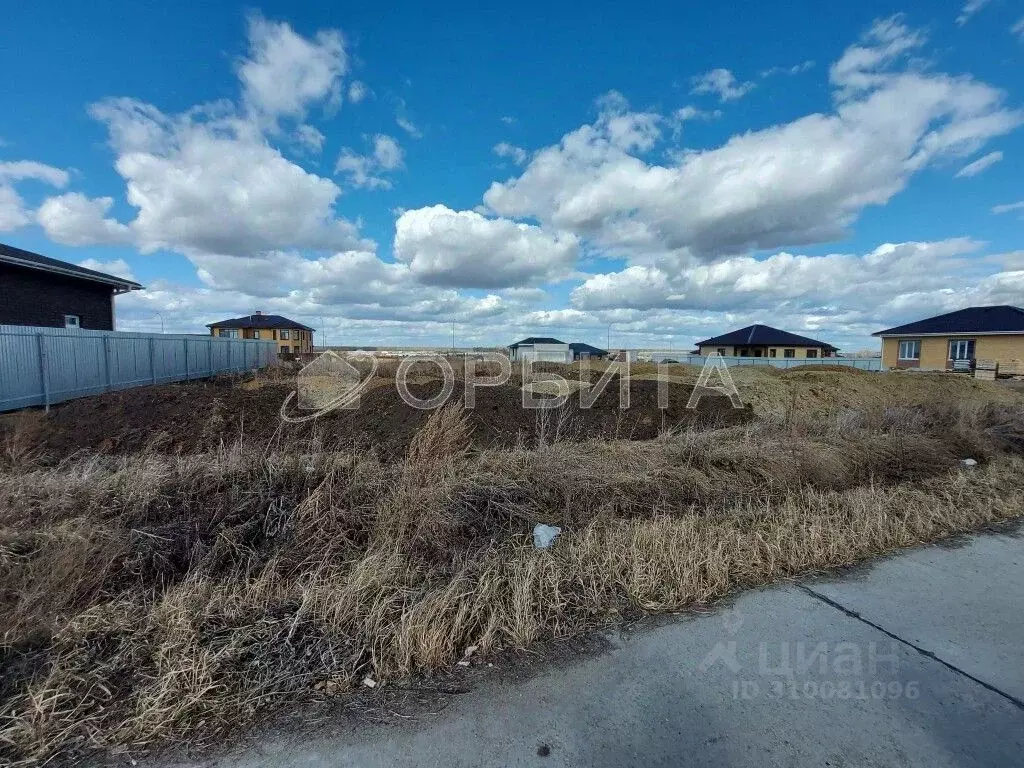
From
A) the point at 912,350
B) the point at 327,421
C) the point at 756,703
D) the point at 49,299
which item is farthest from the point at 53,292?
the point at 912,350

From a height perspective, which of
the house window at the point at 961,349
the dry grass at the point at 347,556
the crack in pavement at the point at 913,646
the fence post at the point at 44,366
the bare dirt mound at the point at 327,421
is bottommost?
the crack in pavement at the point at 913,646

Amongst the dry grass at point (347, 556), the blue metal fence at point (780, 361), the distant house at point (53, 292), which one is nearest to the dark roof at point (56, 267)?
the distant house at point (53, 292)

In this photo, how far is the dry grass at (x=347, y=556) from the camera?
2172mm

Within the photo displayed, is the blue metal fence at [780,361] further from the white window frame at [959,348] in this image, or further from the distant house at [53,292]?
the distant house at [53,292]

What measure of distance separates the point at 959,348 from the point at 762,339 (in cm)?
1632

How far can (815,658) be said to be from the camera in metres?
2.51

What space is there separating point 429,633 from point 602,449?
4.21 m

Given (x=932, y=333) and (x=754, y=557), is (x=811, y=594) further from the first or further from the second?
(x=932, y=333)

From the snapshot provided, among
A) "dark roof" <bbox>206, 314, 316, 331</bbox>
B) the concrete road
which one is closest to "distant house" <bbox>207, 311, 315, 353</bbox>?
"dark roof" <bbox>206, 314, 316, 331</bbox>

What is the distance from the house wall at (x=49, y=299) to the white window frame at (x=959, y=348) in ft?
155

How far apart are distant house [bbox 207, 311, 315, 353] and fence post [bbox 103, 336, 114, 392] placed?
38.0 meters

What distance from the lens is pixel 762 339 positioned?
47062mm

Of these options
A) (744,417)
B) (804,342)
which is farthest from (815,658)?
(804,342)

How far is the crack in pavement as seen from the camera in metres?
2.25
